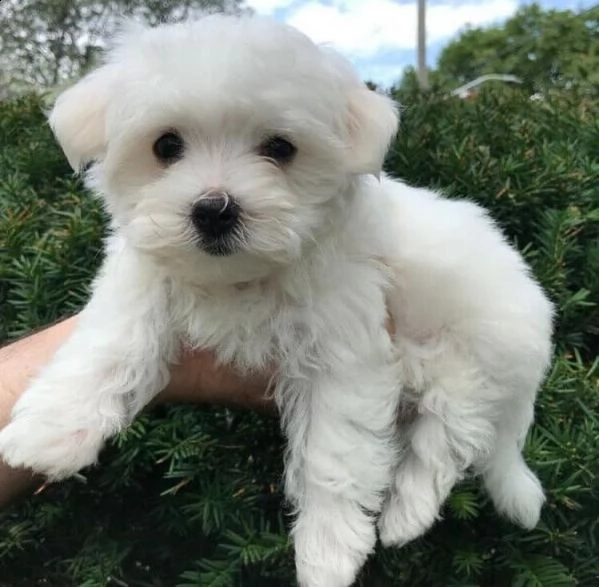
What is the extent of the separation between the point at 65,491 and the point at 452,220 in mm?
1348

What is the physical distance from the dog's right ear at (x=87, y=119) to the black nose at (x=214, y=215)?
0.37 m

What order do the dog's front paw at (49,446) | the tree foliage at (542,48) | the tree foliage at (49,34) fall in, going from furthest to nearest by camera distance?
the tree foliage at (542,48) → the tree foliage at (49,34) → the dog's front paw at (49,446)

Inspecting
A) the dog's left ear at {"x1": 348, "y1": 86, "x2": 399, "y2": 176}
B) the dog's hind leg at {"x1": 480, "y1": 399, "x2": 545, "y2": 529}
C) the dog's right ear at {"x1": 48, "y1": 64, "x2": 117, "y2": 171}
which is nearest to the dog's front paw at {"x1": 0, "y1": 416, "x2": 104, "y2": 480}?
the dog's right ear at {"x1": 48, "y1": 64, "x2": 117, "y2": 171}

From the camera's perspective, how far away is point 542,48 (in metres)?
11.1

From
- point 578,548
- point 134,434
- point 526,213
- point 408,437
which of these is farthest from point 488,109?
point 134,434

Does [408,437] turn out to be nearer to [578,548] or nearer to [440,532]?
[440,532]

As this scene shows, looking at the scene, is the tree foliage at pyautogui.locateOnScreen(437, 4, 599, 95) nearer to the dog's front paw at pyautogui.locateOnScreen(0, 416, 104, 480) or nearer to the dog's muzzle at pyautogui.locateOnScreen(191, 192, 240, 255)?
the dog's muzzle at pyautogui.locateOnScreen(191, 192, 240, 255)

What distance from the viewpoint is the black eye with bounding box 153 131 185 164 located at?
1.99m

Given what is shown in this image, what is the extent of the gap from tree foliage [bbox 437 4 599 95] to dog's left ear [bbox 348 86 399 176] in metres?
2.26

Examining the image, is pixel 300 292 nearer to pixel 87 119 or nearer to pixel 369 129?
pixel 369 129

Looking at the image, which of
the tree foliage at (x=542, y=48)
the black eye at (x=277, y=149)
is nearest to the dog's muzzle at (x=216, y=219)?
the black eye at (x=277, y=149)

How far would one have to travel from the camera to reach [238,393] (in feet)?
7.29

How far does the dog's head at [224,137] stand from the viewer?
1.88 m

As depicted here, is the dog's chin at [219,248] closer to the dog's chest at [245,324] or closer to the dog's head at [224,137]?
the dog's head at [224,137]
